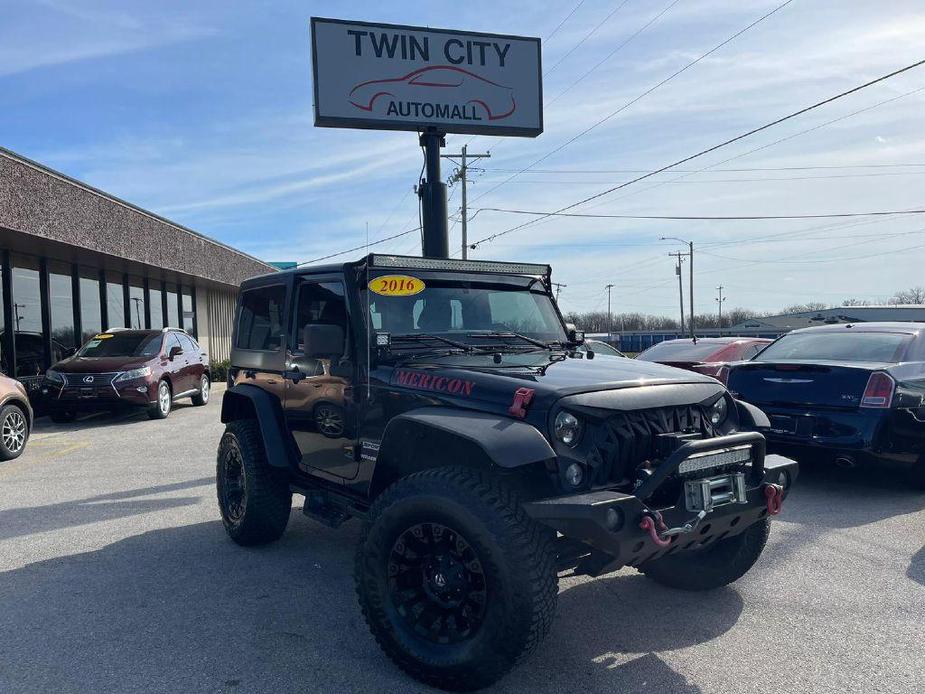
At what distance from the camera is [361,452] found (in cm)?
425

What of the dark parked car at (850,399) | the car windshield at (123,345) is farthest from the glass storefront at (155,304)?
the dark parked car at (850,399)

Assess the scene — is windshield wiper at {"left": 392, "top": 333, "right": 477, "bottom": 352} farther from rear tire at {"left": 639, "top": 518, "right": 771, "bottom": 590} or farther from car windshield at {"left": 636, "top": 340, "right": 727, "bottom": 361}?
car windshield at {"left": 636, "top": 340, "right": 727, "bottom": 361}

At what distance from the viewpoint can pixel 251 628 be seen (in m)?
3.97

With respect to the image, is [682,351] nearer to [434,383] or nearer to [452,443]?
[434,383]

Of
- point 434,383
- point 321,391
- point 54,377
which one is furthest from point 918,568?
point 54,377

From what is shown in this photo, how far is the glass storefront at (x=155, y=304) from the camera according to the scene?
69.3 feet

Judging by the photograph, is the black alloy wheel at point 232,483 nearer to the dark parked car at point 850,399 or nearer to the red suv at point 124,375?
the dark parked car at point 850,399

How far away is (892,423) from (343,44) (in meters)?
11.8

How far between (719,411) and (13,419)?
8951 mm

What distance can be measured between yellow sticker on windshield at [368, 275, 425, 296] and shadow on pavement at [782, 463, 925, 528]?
12.3ft

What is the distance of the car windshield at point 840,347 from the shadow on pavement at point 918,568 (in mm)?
2435

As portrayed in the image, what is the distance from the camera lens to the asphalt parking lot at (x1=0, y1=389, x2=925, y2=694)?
134 inches

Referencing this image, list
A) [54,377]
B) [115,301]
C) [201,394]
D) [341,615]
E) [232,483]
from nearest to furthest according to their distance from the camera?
[341,615], [232,483], [54,377], [201,394], [115,301]

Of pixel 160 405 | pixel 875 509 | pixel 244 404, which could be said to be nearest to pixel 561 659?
pixel 244 404
